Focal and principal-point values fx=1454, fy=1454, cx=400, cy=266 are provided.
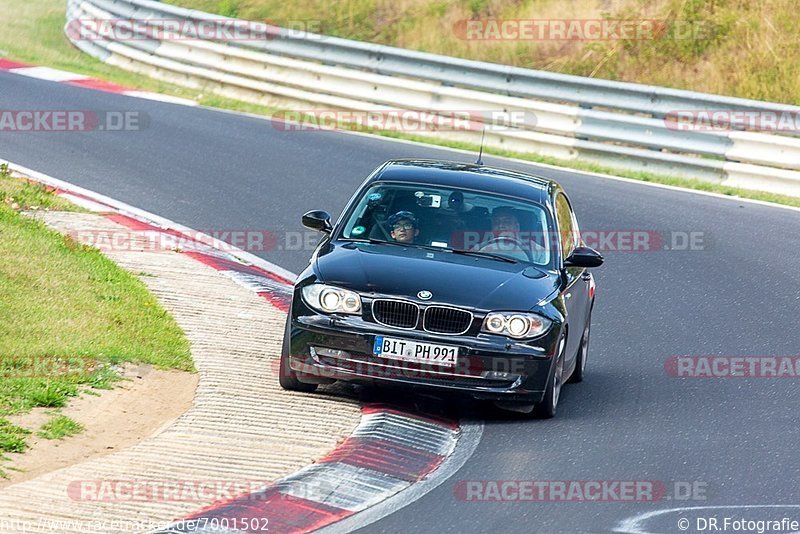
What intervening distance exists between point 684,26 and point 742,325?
43.5ft

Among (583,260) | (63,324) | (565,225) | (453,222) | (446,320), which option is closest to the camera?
(446,320)

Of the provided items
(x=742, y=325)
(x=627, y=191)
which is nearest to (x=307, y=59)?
(x=627, y=191)

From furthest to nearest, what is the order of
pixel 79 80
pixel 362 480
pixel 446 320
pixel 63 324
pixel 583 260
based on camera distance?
pixel 79 80 → pixel 583 260 → pixel 63 324 → pixel 446 320 → pixel 362 480

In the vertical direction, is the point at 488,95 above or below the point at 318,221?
below

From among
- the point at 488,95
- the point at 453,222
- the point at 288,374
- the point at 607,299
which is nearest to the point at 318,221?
the point at 453,222

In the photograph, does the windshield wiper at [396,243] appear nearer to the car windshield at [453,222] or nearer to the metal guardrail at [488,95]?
the car windshield at [453,222]

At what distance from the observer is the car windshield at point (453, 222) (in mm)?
10164

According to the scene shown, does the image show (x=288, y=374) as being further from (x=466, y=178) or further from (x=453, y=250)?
(x=466, y=178)

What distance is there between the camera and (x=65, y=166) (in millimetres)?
17109

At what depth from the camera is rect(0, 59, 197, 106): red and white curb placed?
23.4 m

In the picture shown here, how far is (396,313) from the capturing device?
9.20m

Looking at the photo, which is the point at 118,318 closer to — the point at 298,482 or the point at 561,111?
the point at 298,482

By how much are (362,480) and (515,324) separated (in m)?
1.89

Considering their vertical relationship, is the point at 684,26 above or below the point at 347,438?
above
